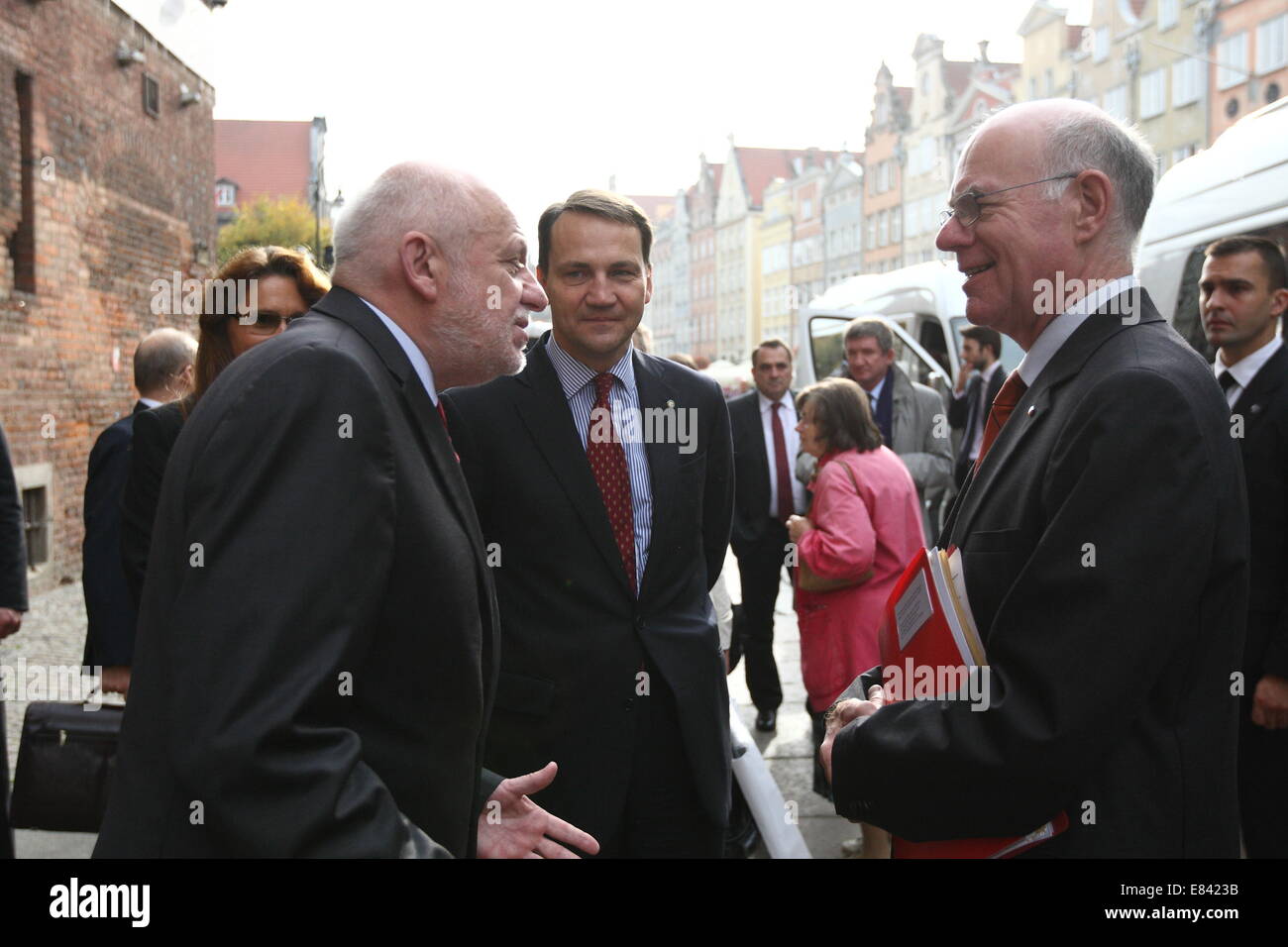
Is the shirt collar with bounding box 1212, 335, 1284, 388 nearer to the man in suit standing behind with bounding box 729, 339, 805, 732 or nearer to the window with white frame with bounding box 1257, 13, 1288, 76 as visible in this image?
the man in suit standing behind with bounding box 729, 339, 805, 732

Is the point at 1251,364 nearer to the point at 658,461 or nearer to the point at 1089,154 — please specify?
the point at 658,461

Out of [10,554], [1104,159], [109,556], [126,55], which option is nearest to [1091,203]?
[1104,159]

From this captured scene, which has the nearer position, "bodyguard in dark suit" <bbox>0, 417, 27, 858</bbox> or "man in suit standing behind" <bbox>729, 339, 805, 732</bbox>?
"bodyguard in dark suit" <bbox>0, 417, 27, 858</bbox>

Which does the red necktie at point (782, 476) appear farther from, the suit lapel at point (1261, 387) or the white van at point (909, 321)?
the white van at point (909, 321)

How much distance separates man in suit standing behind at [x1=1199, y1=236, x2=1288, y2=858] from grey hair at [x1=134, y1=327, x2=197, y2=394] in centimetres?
411

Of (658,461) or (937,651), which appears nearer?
(937,651)

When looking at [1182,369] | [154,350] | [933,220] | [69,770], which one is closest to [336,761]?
[1182,369]

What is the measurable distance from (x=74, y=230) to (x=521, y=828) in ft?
36.1

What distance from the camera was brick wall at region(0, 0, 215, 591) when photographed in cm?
1023

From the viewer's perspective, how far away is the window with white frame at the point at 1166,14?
1454 inches

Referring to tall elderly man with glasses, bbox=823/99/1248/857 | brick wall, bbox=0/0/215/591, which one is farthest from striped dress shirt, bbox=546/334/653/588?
brick wall, bbox=0/0/215/591

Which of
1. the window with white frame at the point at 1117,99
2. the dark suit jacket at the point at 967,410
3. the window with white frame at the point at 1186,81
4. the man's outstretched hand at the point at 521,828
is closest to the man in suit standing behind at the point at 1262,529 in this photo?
the man's outstretched hand at the point at 521,828

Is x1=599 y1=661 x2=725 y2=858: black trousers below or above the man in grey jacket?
below

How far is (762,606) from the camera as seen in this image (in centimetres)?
688
